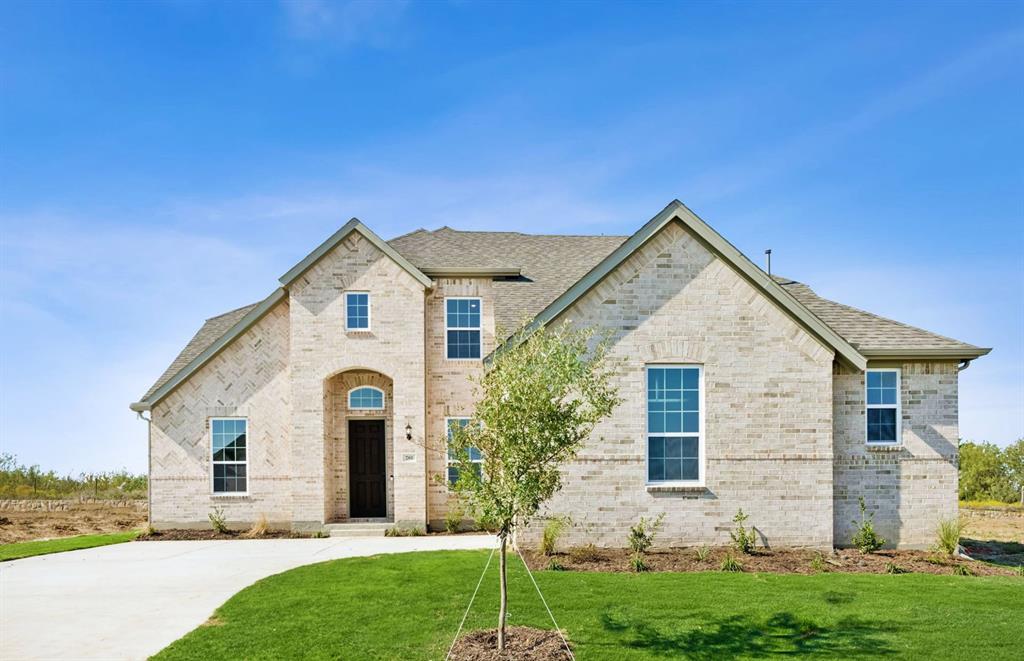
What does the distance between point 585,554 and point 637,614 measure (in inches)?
148

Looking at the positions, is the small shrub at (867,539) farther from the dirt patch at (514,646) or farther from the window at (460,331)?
the window at (460,331)

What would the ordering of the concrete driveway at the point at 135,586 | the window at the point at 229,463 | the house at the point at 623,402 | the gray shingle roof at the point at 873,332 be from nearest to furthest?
the concrete driveway at the point at 135,586 < the house at the point at 623,402 < the gray shingle roof at the point at 873,332 < the window at the point at 229,463

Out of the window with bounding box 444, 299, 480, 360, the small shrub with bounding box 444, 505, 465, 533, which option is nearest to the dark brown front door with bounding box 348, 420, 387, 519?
the small shrub with bounding box 444, 505, 465, 533

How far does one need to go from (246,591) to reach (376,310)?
27.5 feet

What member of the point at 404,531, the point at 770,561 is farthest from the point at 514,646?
the point at 404,531

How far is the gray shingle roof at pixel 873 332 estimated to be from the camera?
1534 centimetres

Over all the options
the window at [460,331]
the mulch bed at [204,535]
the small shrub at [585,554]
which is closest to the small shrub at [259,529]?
the mulch bed at [204,535]

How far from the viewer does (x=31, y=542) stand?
734 inches

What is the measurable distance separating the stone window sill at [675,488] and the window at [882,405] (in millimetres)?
4375

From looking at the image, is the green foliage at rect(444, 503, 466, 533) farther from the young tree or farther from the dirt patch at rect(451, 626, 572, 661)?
the young tree

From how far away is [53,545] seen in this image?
17.6 m

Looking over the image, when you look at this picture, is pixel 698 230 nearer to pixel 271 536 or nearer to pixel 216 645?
pixel 216 645

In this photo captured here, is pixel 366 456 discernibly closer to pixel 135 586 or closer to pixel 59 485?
pixel 135 586

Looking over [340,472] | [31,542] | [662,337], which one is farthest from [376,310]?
[31,542]
